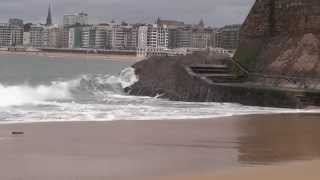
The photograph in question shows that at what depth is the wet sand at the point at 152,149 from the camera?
10.5 metres

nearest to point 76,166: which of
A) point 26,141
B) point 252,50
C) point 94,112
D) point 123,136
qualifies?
point 26,141

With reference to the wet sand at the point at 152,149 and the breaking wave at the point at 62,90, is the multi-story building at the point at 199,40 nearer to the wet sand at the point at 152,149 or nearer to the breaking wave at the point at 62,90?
the breaking wave at the point at 62,90

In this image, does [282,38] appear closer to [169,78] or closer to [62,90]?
[169,78]

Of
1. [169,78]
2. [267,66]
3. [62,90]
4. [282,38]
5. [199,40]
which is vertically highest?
[199,40]

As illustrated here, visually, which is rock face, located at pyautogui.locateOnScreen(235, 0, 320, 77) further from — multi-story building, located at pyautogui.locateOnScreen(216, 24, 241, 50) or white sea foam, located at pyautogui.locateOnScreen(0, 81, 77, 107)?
multi-story building, located at pyautogui.locateOnScreen(216, 24, 241, 50)

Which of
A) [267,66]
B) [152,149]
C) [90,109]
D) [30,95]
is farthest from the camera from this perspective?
[30,95]

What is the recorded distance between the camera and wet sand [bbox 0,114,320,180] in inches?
415

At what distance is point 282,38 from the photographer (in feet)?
104

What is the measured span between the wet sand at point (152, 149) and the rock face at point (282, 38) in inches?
403

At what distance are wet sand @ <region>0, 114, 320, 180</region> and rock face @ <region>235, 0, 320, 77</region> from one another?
10248 mm

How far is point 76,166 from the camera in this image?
10930 millimetres

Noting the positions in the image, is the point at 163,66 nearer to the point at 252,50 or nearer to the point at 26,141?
the point at 252,50

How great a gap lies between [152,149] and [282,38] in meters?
19.7

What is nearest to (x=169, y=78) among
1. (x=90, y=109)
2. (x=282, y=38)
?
(x=282, y=38)
